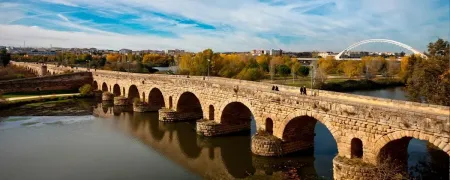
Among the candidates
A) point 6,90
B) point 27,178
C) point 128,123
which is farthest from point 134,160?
point 6,90

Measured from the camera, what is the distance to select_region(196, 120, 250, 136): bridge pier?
19453 mm

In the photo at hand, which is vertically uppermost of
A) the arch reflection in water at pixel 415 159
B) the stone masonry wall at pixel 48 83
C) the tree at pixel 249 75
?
the tree at pixel 249 75

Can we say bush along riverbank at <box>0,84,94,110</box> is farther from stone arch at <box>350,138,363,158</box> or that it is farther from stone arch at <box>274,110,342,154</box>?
stone arch at <box>350,138,363,158</box>

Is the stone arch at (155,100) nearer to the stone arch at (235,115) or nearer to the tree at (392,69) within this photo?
the stone arch at (235,115)

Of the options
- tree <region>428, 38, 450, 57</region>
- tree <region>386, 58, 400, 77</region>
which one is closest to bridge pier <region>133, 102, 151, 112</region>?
tree <region>428, 38, 450, 57</region>

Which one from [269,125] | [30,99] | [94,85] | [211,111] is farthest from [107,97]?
[269,125]

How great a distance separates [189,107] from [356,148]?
14.0m

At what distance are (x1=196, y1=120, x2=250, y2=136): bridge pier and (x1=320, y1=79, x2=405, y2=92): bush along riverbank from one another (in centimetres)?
2344

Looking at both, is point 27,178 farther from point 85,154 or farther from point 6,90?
point 6,90

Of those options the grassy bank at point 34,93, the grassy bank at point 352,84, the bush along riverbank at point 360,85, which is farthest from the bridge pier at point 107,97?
the bush along riverbank at point 360,85

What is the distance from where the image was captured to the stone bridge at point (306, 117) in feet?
34.2

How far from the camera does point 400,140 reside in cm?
1133

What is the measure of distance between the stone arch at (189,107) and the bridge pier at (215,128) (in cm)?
390

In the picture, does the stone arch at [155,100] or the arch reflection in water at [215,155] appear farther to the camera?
the stone arch at [155,100]
